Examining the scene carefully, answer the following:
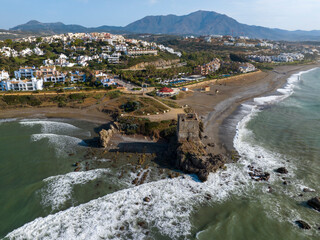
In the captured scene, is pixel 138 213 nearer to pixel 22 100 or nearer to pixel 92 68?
pixel 22 100

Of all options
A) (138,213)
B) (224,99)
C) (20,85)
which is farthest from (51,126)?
(224,99)

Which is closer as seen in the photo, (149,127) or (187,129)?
(187,129)

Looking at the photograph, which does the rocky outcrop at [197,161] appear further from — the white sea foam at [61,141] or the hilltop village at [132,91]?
the white sea foam at [61,141]

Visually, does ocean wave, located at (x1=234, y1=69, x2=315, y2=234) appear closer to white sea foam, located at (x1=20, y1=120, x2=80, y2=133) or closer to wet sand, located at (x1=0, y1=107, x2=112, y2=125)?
wet sand, located at (x1=0, y1=107, x2=112, y2=125)

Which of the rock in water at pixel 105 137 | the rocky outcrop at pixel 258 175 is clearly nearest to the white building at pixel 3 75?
the rock in water at pixel 105 137

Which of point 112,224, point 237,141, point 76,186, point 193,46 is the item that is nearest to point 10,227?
point 76,186
